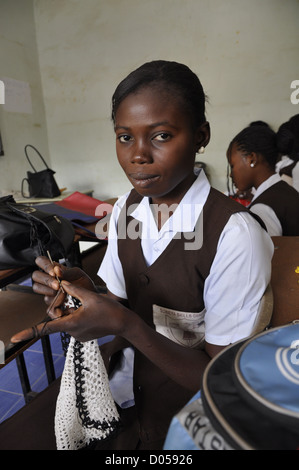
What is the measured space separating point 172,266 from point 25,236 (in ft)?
2.07

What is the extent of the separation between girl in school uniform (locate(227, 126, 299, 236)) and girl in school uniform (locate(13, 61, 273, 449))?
0.75 meters

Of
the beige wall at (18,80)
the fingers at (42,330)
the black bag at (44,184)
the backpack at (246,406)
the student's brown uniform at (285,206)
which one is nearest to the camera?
the backpack at (246,406)

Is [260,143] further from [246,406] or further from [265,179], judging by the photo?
[246,406]

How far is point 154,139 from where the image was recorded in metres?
0.73

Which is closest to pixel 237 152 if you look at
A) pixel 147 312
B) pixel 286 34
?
pixel 147 312

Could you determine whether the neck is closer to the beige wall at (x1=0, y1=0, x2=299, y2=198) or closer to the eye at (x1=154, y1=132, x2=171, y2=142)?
the eye at (x1=154, y1=132, x2=171, y2=142)

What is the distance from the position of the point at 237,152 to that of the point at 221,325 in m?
1.26

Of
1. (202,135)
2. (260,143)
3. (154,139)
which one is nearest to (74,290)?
(154,139)

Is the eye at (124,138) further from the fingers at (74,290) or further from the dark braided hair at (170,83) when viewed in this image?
the fingers at (74,290)

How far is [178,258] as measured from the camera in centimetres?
80

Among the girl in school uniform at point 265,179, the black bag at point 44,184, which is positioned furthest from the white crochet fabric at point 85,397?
the black bag at point 44,184

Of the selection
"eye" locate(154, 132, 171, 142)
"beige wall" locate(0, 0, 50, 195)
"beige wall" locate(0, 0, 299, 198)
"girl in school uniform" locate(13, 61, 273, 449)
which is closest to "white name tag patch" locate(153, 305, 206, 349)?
"girl in school uniform" locate(13, 61, 273, 449)

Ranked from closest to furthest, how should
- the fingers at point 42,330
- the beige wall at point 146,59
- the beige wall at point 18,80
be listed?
1. the fingers at point 42,330
2. the beige wall at point 146,59
3. the beige wall at point 18,80

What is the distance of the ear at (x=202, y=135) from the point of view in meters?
0.80
